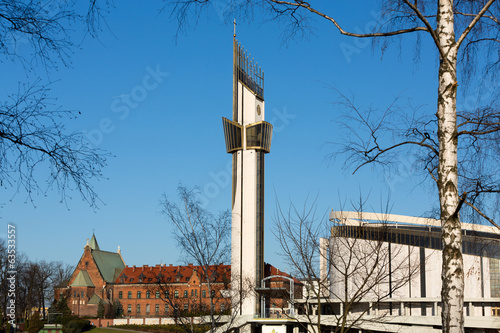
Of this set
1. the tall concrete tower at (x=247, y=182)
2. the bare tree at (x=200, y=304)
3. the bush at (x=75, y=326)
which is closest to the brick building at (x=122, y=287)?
the bare tree at (x=200, y=304)

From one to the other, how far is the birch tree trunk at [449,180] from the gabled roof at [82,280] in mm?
109653

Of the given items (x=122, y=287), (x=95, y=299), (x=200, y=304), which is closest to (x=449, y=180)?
(x=200, y=304)

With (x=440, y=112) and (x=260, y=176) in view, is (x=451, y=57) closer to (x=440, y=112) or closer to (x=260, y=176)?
(x=440, y=112)

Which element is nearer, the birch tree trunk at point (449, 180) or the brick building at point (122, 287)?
the birch tree trunk at point (449, 180)

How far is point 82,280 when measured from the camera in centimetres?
11038

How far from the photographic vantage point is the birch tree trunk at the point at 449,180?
720 cm

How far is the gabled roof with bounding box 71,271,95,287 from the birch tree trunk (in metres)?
110

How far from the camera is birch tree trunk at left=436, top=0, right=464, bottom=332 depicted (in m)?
7.20

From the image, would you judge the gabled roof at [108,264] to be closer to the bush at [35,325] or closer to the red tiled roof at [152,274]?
the red tiled roof at [152,274]

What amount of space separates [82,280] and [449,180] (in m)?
111

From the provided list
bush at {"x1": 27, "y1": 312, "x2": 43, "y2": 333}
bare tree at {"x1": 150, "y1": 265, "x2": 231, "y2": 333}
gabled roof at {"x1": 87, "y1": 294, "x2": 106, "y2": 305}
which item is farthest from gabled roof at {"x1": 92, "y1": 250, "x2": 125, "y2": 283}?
bush at {"x1": 27, "y1": 312, "x2": 43, "y2": 333}

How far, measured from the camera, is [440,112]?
25.6 ft

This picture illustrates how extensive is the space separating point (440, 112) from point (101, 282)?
111568mm

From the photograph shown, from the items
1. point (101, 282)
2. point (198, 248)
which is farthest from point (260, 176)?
point (101, 282)
